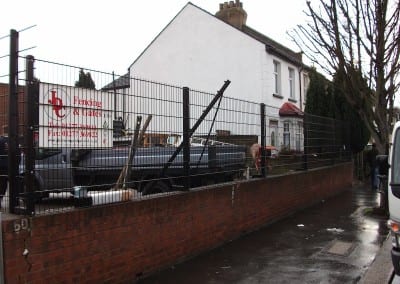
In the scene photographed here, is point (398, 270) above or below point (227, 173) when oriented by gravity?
below

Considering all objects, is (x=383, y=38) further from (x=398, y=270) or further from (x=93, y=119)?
(x=93, y=119)

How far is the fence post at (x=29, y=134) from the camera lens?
481 centimetres

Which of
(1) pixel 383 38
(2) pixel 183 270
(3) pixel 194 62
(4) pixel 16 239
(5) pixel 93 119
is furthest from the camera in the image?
(3) pixel 194 62

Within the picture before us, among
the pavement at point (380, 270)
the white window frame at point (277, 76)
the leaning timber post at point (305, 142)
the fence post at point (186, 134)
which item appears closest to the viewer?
the pavement at point (380, 270)

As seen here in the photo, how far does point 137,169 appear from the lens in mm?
6613

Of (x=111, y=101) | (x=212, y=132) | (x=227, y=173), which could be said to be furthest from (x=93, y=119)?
(x=227, y=173)

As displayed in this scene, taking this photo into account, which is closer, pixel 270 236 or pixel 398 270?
pixel 398 270

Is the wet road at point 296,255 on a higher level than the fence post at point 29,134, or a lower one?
lower

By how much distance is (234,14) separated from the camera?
2645 centimetres

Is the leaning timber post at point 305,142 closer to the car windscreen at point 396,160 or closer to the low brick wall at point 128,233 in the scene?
the low brick wall at point 128,233

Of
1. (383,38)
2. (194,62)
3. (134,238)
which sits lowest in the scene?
(134,238)

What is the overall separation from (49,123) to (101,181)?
130 cm

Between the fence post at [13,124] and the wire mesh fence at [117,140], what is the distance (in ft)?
0.08

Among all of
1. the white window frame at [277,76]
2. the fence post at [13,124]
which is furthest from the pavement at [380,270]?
the white window frame at [277,76]
